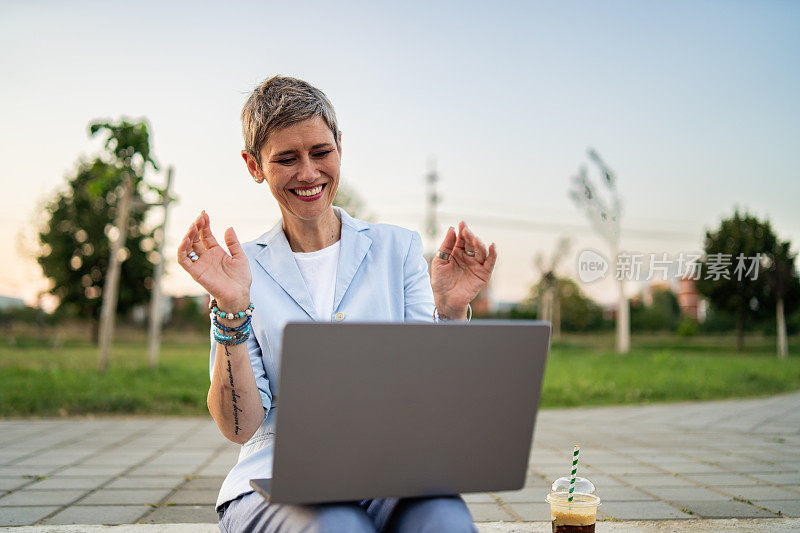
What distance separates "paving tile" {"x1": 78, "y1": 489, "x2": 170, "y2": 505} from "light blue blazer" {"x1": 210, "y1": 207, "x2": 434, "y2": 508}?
204 cm

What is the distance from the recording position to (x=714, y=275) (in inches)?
1122

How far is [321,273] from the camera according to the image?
204 centimetres

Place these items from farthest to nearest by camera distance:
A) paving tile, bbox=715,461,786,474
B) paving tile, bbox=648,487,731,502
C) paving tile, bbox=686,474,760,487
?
paving tile, bbox=715,461,786,474
paving tile, bbox=686,474,760,487
paving tile, bbox=648,487,731,502

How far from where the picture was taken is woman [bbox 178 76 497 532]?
160 cm

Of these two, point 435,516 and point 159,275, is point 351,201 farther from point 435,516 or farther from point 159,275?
point 435,516

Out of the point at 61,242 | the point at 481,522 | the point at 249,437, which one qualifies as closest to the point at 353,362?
the point at 249,437

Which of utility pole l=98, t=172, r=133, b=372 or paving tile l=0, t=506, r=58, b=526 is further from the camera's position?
utility pole l=98, t=172, r=133, b=372

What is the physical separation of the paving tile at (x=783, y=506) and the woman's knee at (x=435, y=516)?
2582 millimetres

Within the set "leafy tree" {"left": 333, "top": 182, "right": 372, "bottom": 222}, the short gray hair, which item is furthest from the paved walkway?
"leafy tree" {"left": 333, "top": 182, "right": 372, "bottom": 222}

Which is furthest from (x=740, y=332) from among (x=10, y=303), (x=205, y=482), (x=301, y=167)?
(x=10, y=303)

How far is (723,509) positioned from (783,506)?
34cm

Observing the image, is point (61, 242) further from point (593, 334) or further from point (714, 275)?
point (714, 275)

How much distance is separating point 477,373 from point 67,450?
4.68 m

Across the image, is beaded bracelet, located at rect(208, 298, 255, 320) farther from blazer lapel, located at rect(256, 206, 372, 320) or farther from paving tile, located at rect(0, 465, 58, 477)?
paving tile, located at rect(0, 465, 58, 477)
